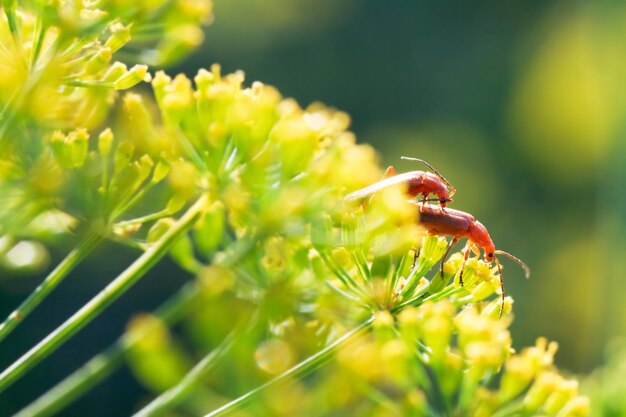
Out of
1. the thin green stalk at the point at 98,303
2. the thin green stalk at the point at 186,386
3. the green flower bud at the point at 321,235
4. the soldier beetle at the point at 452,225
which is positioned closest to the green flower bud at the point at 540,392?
the soldier beetle at the point at 452,225

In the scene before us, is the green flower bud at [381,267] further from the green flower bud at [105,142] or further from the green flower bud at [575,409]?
the green flower bud at [105,142]

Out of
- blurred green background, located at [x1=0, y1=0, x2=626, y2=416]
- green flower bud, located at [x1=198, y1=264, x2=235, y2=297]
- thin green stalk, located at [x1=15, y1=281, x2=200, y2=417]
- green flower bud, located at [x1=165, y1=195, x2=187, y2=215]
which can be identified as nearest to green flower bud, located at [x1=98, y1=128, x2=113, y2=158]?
green flower bud, located at [x1=165, y1=195, x2=187, y2=215]

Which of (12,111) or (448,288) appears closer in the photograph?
(12,111)

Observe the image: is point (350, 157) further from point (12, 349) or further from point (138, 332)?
point (12, 349)

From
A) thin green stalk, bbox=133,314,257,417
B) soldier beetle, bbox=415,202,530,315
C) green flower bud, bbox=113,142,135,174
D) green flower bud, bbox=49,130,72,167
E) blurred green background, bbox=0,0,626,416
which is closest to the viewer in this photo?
thin green stalk, bbox=133,314,257,417

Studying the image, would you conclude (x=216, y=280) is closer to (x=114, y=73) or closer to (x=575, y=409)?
(x=114, y=73)

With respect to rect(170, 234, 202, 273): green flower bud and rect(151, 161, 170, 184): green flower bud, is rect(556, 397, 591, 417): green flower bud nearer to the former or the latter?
rect(170, 234, 202, 273): green flower bud

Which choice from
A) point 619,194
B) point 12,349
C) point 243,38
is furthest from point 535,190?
point 12,349

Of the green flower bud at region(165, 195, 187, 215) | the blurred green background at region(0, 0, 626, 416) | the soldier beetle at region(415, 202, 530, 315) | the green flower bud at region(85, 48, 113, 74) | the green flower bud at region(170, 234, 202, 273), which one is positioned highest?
the blurred green background at region(0, 0, 626, 416)
